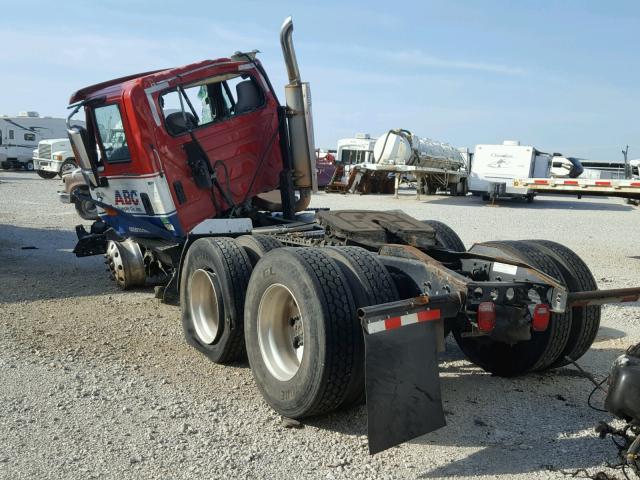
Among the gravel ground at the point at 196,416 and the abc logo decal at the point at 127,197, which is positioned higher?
the abc logo decal at the point at 127,197

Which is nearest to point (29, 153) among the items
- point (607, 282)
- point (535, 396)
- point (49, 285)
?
point (49, 285)

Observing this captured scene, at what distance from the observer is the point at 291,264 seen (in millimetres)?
4184

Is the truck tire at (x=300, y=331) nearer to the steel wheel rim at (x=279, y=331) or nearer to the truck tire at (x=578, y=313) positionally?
the steel wheel rim at (x=279, y=331)

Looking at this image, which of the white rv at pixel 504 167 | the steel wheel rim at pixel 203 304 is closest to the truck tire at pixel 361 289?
the steel wheel rim at pixel 203 304

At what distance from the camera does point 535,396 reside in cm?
472

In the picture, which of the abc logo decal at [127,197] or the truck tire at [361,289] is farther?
the abc logo decal at [127,197]

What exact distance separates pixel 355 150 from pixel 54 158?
1518 cm

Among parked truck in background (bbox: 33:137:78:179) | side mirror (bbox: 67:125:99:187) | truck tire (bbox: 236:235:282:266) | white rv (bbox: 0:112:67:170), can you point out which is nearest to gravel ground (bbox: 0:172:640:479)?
truck tire (bbox: 236:235:282:266)

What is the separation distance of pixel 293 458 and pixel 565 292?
1.86m

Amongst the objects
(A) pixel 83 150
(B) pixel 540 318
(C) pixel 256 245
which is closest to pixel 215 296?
(C) pixel 256 245

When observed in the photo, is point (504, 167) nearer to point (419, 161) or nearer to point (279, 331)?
point (419, 161)

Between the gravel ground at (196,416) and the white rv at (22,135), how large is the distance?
3562cm

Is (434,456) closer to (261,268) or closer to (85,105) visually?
(261,268)

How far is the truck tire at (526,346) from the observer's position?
4660 millimetres
